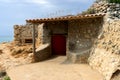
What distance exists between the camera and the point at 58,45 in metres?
20.0

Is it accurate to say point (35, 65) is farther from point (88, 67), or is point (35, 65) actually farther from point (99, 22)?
point (99, 22)

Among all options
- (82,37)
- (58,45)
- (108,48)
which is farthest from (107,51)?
(58,45)

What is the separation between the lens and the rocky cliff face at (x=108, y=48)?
1184 centimetres

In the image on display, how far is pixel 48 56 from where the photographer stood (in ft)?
62.6

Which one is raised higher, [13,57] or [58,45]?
[58,45]

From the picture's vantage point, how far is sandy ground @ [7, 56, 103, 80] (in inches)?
509

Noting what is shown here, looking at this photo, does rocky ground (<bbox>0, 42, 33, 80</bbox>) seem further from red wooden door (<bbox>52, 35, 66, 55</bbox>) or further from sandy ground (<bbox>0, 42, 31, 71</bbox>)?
red wooden door (<bbox>52, 35, 66, 55</bbox>)

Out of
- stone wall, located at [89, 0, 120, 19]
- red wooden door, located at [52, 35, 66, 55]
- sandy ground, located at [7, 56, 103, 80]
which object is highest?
stone wall, located at [89, 0, 120, 19]

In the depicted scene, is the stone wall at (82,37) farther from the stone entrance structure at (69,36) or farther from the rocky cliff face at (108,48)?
the rocky cliff face at (108,48)

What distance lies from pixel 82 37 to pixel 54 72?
3.92 metres

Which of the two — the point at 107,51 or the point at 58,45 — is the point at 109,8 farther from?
the point at 58,45

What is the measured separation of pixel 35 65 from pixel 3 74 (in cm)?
209

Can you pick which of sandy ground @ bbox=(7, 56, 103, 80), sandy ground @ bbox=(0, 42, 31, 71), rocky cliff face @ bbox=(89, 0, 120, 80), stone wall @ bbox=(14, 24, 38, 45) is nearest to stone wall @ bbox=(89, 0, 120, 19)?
rocky cliff face @ bbox=(89, 0, 120, 80)

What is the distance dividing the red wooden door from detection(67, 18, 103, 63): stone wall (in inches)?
55.0
